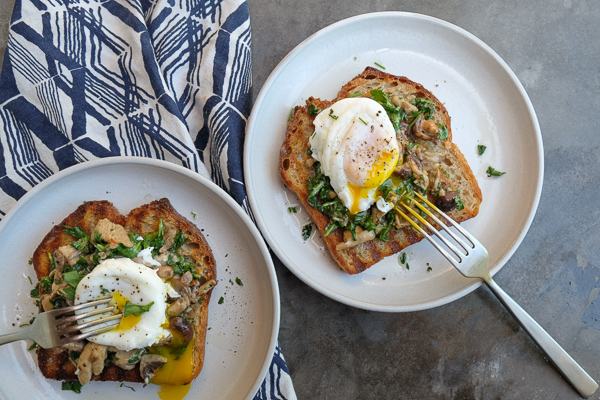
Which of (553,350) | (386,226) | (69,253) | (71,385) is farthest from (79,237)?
(553,350)

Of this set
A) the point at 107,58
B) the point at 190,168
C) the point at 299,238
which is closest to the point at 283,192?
the point at 299,238

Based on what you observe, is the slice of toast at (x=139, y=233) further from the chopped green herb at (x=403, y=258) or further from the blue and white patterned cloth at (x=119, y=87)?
the chopped green herb at (x=403, y=258)

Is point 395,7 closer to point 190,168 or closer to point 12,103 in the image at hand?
point 190,168

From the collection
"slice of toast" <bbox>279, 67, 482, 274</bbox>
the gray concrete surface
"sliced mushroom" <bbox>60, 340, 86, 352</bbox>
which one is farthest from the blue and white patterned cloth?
"sliced mushroom" <bbox>60, 340, 86, 352</bbox>

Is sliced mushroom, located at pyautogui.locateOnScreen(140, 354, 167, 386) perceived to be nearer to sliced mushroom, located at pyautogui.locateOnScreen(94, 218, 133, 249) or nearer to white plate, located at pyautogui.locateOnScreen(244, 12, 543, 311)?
sliced mushroom, located at pyautogui.locateOnScreen(94, 218, 133, 249)

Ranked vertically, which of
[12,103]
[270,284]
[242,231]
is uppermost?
[12,103]

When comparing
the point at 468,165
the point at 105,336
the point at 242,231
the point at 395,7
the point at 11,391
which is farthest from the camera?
the point at 395,7
